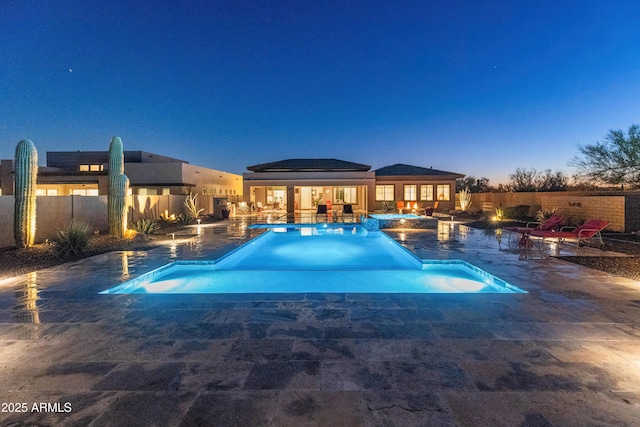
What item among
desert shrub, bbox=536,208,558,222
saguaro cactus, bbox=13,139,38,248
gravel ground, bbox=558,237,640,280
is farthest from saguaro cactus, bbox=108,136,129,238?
desert shrub, bbox=536,208,558,222

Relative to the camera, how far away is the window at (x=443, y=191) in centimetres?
2425

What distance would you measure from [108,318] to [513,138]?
3172 cm

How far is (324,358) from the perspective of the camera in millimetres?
2604

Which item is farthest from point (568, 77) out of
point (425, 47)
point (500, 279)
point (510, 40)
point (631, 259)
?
point (500, 279)

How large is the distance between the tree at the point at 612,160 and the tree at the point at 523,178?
58.5 feet

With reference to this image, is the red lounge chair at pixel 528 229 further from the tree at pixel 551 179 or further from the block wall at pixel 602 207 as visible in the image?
the tree at pixel 551 179

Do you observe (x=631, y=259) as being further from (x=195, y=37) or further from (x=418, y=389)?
(x=195, y=37)

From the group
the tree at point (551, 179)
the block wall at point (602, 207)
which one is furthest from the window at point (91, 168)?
the tree at point (551, 179)

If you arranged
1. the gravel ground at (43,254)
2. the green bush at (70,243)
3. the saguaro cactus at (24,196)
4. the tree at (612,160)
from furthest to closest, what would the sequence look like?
the tree at (612,160) → the saguaro cactus at (24,196) → the green bush at (70,243) → the gravel ground at (43,254)

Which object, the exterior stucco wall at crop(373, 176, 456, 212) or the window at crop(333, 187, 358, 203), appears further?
the window at crop(333, 187, 358, 203)

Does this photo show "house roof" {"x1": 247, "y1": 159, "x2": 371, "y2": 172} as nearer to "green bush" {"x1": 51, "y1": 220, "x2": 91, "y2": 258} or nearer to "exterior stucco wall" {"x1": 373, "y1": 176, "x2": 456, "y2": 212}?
"exterior stucco wall" {"x1": 373, "y1": 176, "x2": 456, "y2": 212}

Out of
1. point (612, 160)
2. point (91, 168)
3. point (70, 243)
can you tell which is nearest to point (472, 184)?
point (612, 160)

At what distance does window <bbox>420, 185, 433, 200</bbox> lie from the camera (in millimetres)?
24250

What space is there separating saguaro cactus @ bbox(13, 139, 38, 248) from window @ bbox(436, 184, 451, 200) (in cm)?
2238
